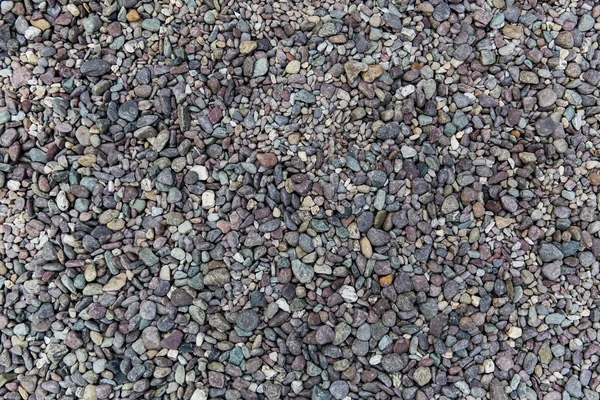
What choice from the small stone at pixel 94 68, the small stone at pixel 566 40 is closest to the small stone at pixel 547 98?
the small stone at pixel 566 40

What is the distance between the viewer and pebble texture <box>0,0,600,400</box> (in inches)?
79.1

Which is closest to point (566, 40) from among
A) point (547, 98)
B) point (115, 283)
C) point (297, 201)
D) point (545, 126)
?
point (547, 98)

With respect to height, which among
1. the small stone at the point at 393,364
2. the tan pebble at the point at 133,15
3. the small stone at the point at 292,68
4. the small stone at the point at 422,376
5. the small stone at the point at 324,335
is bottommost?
the small stone at the point at 422,376

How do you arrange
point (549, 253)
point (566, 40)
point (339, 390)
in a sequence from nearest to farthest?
1. point (339, 390)
2. point (549, 253)
3. point (566, 40)

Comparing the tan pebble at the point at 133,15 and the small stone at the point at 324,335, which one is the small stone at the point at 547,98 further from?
the tan pebble at the point at 133,15

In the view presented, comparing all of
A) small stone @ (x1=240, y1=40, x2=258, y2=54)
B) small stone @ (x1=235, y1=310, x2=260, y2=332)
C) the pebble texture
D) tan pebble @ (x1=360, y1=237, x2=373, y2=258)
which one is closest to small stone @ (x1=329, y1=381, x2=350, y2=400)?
the pebble texture

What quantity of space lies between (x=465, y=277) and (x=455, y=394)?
0.44m

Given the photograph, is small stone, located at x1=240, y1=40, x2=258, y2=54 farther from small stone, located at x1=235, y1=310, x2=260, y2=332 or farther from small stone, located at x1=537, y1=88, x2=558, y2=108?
small stone, located at x1=537, y1=88, x2=558, y2=108

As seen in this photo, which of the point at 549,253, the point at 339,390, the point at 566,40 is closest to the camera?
the point at 339,390

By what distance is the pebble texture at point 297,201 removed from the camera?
2010mm

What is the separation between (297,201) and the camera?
205 cm

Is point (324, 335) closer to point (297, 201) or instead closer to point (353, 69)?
point (297, 201)

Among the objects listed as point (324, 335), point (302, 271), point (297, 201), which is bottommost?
point (324, 335)

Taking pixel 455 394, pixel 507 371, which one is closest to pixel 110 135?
pixel 455 394
